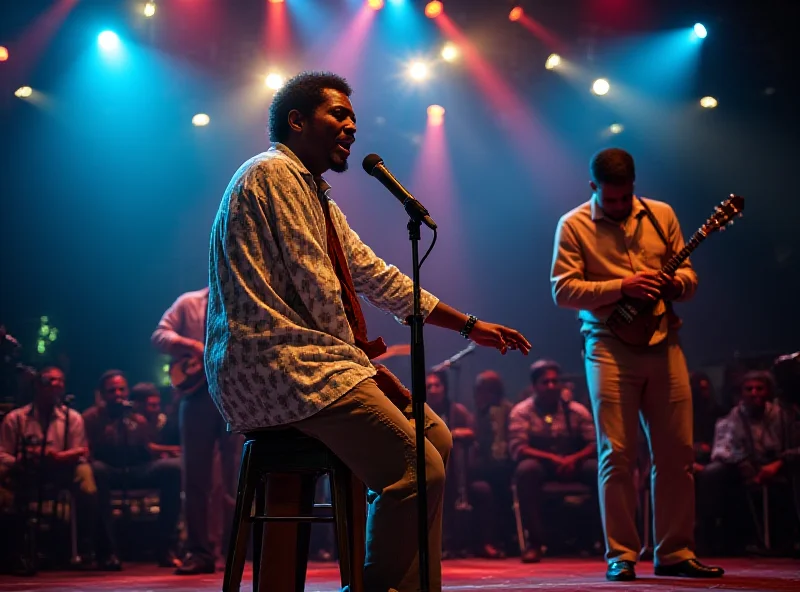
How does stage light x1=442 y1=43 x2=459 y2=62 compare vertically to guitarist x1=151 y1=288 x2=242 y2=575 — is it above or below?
above

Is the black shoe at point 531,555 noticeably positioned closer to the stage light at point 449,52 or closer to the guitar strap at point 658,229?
the guitar strap at point 658,229

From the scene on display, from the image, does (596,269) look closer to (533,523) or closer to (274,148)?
(274,148)

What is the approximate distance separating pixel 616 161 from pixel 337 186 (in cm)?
540

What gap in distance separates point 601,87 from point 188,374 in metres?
5.30

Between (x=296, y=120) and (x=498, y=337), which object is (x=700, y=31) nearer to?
(x=498, y=337)

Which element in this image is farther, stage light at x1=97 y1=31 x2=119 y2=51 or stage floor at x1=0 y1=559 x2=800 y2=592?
stage light at x1=97 y1=31 x2=119 y2=51

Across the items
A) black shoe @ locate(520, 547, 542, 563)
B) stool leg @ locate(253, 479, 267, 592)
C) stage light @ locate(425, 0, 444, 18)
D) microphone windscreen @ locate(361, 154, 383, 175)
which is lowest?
black shoe @ locate(520, 547, 542, 563)

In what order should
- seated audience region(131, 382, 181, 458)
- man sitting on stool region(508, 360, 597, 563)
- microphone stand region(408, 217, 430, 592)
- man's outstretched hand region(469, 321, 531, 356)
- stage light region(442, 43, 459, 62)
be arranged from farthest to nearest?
stage light region(442, 43, 459, 62) → seated audience region(131, 382, 181, 458) → man sitting on stool region(508, 360, 597, 563) → man's outstretched hand region(469, 321, 531, 356) → microphone stand region(408, 217, 430, 592)

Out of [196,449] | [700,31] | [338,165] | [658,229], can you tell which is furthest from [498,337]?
[700,31]

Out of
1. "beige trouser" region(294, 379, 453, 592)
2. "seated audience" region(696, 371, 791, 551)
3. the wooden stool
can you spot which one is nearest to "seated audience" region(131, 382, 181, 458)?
"seated audience" region(696, 371, 791, 551)

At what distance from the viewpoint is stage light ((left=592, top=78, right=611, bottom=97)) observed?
898cm

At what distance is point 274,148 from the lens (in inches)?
114

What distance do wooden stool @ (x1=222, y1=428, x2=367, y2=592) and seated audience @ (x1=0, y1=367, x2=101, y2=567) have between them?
4345 millimetres

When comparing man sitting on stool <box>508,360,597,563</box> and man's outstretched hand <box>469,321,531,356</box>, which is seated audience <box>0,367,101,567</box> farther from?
man's outstretched hand <box>469,321,531,356</box>
